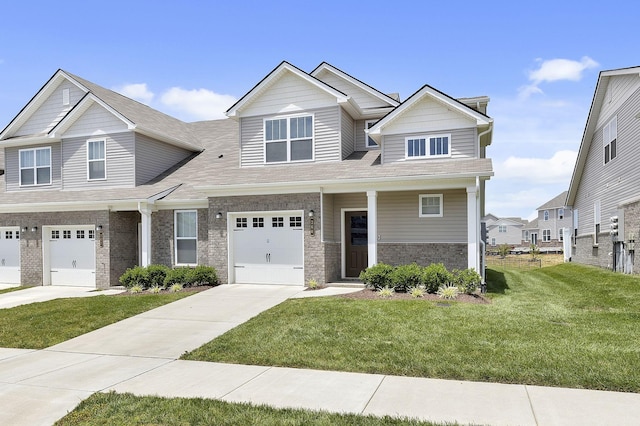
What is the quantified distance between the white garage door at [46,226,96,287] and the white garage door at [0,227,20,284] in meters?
1.74

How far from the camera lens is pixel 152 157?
1983 centimetres

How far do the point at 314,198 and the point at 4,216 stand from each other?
13343 millimetres

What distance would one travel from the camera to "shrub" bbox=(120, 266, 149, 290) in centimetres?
1562

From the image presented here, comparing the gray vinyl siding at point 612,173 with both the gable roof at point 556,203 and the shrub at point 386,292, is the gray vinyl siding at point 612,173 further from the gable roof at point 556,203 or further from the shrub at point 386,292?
the gable roof at point 556,203

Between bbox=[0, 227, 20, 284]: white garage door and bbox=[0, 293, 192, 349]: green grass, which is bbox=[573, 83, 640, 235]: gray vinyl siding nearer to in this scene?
bbox=[0, 293, 192, 349]: green grass

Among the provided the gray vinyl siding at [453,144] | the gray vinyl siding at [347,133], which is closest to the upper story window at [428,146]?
the gray vinyl siding at [453,144]

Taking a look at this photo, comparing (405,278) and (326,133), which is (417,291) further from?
(326,133)

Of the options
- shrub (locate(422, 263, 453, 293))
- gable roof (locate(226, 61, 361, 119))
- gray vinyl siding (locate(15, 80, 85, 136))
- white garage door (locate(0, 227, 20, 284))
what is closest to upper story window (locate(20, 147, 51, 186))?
gray vinyl siding (locate(15, 80, 85, 136))

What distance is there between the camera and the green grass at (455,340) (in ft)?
21.8

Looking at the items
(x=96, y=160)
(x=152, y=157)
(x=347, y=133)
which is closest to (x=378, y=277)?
(x=347, y=133)

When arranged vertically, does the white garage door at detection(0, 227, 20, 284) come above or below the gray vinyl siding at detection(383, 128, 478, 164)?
below

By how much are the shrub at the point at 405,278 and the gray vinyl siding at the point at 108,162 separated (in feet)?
37.6

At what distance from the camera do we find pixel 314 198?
1505cm

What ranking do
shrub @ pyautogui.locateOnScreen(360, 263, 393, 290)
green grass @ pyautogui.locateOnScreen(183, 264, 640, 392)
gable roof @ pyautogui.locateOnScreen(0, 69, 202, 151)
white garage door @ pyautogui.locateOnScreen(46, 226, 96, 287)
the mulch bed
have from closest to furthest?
green grass @ pyautogui.locateOnScreen(183, 264, 640, 392)
the mulch bed
shrub @ pyautogui.locateOnScreen(360, 263, 393, 290)
white garage door @ pyautogui.locateOnScreen(46, 226, 96, 287)
gable roof @ pyautogui.locateOnScreen(0, 69, 202, 151)
